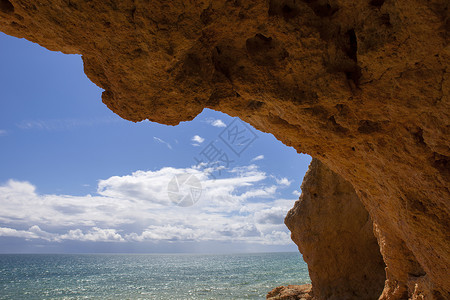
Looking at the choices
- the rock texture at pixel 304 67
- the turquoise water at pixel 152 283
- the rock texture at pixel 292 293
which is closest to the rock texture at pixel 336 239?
the rock texture at pixel 292 293

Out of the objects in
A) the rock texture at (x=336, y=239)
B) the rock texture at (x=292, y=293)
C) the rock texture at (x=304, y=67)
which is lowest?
the rock texture at (x=292, y=293)

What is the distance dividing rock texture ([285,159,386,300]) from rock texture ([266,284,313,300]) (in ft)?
3.38

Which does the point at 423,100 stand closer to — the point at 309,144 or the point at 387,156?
the point at 387,156

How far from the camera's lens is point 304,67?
3.11 metres

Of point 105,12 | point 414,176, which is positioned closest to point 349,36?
point 414,176

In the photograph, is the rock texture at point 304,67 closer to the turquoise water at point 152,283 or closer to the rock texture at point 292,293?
the rock texture at point 292,293

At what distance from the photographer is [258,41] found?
3.40 m

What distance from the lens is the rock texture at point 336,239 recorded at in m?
9.05

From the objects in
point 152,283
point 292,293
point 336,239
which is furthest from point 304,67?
point 152,283

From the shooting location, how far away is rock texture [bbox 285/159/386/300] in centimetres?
905

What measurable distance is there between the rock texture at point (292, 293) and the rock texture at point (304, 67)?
279 inches

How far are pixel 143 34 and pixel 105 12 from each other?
37 cm

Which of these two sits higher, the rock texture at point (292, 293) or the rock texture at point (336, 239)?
the rock texture at point (336, 239)

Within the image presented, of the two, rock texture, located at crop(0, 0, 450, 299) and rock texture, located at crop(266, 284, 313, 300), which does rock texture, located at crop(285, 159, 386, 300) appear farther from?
rock texture, located at crop(0, 0, 450, 299)
